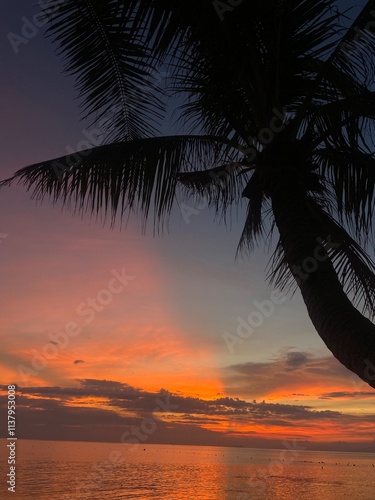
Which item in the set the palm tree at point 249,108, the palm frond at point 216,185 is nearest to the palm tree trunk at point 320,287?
the palm tree at point 249,108

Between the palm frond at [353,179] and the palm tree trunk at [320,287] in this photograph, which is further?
the palm frond at [353,179]

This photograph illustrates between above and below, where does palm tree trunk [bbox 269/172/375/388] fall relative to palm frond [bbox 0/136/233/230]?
below

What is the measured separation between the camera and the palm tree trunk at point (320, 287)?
2857mm

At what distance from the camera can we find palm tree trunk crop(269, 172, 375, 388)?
9.37 ft

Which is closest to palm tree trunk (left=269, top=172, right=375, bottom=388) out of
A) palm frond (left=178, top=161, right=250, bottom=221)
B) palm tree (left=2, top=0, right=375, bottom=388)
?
palm tree (left=2, top=0, right=375, bottom=388)

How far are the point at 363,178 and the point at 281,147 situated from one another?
96cm

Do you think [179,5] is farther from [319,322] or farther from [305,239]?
[319,322]

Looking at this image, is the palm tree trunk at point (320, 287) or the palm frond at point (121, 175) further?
the palm frond at point (121, 175)

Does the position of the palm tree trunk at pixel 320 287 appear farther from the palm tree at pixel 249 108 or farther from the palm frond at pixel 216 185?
the palm frond at pixel 216 185

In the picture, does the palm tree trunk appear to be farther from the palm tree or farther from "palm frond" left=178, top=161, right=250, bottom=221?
"palm frond" left=178, top=161, right=250, bottom=221

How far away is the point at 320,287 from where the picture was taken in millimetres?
3373

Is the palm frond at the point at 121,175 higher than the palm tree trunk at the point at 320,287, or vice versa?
the palm frond at the point at 121,175

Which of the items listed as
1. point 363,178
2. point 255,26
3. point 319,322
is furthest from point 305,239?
point 255,26

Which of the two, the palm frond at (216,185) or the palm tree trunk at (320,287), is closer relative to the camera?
the palm tree trunk at (320,287)
